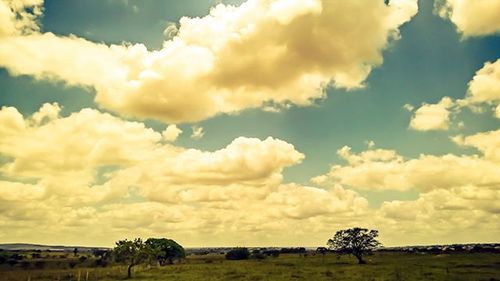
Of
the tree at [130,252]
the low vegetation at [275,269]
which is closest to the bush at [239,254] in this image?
the low vegetation at [275,269]

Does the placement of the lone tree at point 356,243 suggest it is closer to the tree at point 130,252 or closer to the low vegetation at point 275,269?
the low vegetation at point 275,269

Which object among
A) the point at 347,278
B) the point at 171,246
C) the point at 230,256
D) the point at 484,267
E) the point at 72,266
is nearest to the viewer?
the point at 347,278

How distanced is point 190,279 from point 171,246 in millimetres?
80639

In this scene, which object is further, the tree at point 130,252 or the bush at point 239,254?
the bush at point 239,254

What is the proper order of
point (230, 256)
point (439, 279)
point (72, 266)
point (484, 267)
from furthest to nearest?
point (230, 256) < point (72, 266) < point (484, 267) < point (439, 279)

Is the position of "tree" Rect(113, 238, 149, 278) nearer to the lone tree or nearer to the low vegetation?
the low vegetation

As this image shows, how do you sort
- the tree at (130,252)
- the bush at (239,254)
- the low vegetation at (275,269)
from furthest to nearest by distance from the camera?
the bush at (239,254) < the tree at (130,252) < the low vegetation at (275,269)

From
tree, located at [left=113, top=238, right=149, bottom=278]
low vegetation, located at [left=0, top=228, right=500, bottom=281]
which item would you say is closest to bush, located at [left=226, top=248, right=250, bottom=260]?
low vegetation, located at [left=0, top=228, right=500, bottom=281]

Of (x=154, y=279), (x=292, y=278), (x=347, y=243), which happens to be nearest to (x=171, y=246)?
(x=347, y=243)

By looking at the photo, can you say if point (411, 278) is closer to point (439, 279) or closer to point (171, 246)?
point (439, 279)

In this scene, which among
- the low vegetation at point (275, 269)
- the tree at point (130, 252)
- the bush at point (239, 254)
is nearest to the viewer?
the low vegetation at point (275, 269)

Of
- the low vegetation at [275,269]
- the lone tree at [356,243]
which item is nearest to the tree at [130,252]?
the low vegetation at [275,269]

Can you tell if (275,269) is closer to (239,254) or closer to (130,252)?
(130,252)

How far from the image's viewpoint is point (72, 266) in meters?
126
